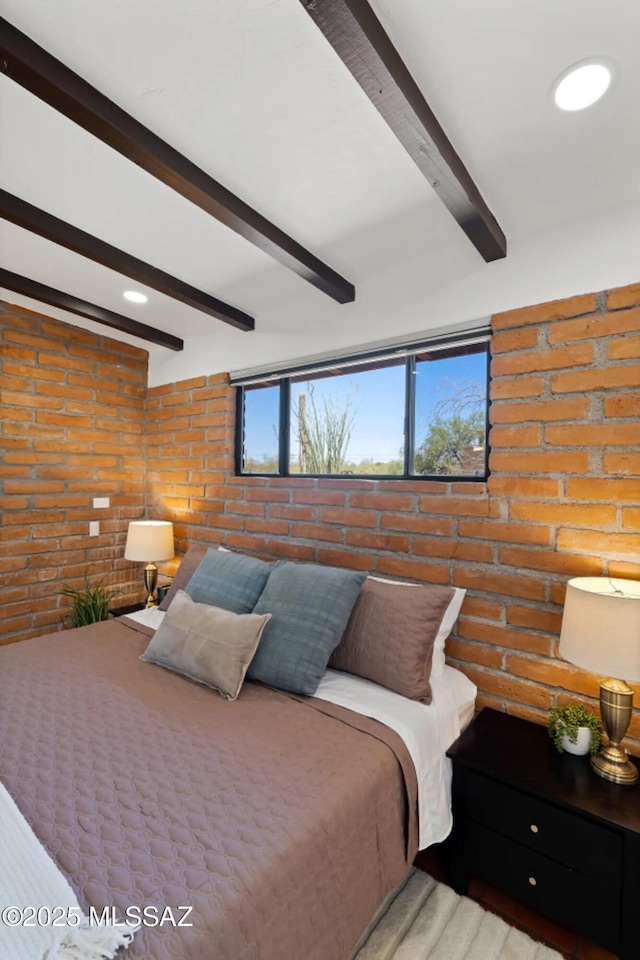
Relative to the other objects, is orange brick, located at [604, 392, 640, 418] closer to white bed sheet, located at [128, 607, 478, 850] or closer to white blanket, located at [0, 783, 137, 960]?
white bed sheet, located at [128, 607, 478, 850]

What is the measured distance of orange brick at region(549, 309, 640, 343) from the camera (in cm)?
155

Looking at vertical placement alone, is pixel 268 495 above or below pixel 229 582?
above

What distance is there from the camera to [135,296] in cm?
259

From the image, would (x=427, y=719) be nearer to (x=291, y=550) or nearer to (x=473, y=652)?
(x=473, y=652)

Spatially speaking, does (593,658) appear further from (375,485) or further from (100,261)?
(100,261)

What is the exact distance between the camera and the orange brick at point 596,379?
60.7 inches

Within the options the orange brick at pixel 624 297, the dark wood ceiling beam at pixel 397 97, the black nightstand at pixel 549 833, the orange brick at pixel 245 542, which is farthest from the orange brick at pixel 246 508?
the orange brick at pixel 624 297

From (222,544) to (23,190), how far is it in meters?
2.01

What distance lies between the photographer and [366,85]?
3.49ft

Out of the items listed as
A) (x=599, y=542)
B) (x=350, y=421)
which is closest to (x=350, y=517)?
(x=350, y=421)

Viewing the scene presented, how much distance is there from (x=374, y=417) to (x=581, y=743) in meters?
1.60

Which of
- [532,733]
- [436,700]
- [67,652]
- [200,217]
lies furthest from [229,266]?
[532,733]

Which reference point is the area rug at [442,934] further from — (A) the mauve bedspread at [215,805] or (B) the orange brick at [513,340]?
(B) the orange brick at [513,340]

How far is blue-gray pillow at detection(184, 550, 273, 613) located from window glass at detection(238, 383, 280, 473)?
2.50 ft
